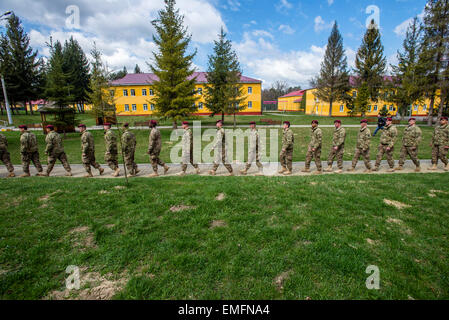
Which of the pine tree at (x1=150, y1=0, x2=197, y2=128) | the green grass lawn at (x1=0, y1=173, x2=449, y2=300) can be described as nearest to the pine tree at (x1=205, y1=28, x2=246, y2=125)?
the pine tree at (x1=150, y1=0, x2=197, y2=128)

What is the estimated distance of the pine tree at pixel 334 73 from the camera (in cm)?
3784

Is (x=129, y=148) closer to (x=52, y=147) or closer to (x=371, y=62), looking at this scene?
(x=52, y=147)

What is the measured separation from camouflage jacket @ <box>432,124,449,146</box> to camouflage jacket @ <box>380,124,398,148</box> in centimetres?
201

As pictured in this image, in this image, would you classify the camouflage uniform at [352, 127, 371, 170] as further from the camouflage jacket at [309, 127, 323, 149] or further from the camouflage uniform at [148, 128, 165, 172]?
the camouflage uniform at [148, 128, 165, 172]

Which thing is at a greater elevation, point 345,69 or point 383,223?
point 345,69

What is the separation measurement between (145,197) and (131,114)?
150 feet

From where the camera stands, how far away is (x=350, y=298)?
2.98 metres

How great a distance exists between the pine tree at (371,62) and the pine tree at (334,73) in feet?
7.89

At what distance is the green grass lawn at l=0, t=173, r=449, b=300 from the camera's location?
318cm

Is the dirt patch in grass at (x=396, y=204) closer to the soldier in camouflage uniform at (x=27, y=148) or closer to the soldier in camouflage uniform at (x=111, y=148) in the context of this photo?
the soldier in camouflage uniform at (x=111, y=148)
